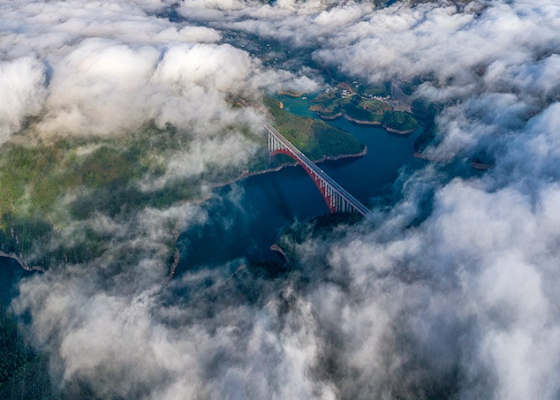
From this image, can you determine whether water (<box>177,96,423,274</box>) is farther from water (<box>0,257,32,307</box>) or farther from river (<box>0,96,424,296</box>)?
water (<box>0,257,32,307</box>)

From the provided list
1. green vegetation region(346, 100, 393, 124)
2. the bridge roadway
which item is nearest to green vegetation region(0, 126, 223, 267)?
the bridge roadway

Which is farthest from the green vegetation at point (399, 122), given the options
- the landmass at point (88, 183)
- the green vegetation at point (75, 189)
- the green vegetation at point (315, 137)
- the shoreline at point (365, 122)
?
the green vegetation at point (75, 189)

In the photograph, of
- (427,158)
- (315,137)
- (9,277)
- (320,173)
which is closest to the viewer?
(9,277)

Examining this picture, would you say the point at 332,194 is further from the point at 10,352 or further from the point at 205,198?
the point at 10,352

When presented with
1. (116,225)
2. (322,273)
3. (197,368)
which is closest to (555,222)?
(322,273)

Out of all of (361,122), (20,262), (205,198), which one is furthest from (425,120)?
(20,262)
